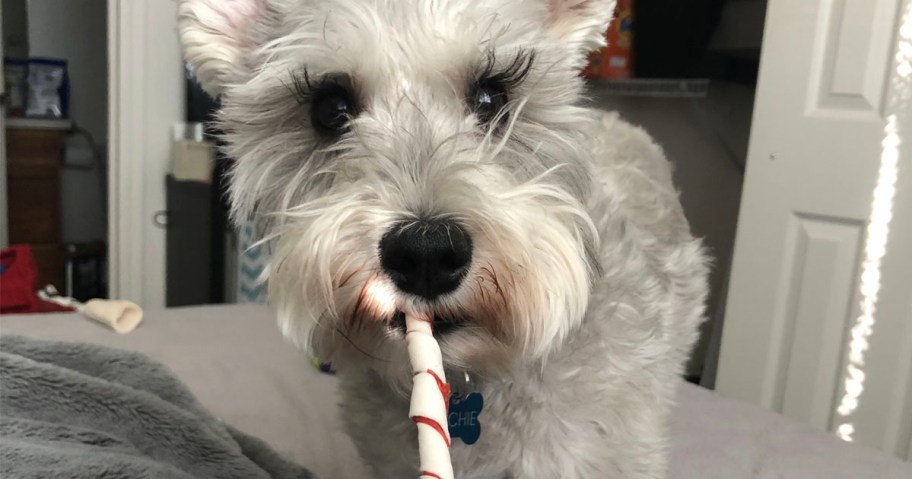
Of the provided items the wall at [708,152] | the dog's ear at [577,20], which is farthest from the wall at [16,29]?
the dog's ear at [577,20]

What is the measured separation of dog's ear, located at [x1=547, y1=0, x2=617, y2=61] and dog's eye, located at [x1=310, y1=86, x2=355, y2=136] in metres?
0.34

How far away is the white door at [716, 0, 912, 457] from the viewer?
207 centimetres

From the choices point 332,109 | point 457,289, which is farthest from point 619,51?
point 457,289

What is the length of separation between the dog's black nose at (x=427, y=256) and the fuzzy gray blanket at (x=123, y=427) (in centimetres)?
49

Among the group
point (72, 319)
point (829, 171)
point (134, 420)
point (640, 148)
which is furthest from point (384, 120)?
point (829, 171)

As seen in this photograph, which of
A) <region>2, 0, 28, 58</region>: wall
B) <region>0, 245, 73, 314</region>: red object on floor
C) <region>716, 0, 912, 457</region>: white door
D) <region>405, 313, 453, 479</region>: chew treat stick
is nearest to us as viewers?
<region>405, 313, 453, 479</region>: chew treat stick

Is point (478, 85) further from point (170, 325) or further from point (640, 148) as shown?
point (170, 325)

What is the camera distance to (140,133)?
318cm

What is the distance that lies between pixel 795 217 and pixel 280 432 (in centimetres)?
172

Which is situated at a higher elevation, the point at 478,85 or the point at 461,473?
the point at 478,85

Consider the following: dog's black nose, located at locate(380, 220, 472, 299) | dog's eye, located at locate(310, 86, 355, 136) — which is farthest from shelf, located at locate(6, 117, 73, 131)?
dog's black nose, located at locate(380, 220, 472, 299)

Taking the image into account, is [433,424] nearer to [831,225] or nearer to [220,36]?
[220,36]

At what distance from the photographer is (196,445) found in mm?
1109

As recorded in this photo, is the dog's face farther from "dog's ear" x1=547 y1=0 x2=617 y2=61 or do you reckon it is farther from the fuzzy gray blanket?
the fuzzy gray blanket
